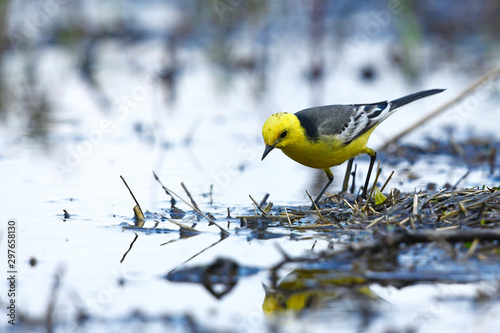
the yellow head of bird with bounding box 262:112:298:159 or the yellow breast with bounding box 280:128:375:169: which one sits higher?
the yellow head of bird with bounding box 262:112:298:159

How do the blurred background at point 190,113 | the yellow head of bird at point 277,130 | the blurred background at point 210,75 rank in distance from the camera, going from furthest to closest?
the blurred background at point 210,75 → the yellow head of bird at point 277,130 → the blurred background at point 190,113

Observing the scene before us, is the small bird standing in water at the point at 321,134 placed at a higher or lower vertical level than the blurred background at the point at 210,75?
lower

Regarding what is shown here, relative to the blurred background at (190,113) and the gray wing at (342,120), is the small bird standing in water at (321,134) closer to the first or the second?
the gray wing at (342,120)

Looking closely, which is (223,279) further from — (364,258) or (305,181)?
(305,181)

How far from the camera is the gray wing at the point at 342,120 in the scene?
745 centimetres

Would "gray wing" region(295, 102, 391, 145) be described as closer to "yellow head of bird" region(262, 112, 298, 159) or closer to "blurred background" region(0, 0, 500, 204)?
"yellow head of bird" region(262, 112, 298, 159)

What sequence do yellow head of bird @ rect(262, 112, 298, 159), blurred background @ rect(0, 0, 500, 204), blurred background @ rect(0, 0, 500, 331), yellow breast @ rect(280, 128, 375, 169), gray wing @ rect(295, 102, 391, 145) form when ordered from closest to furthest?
1. blurred background @ rect(0, 0, 500, 331)
2. yellow head of bird @ rect(262, 112, 298, 159)
3. yellow breast @ rect(280, 128, 375, 169)
4. gray wing @ rect(295, 102, 391, 145)
5. blurred background @ rect(0, 0, 500, 204)

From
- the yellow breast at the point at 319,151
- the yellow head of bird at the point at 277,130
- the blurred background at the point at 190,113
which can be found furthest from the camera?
the yellow breast at the point at 319,151

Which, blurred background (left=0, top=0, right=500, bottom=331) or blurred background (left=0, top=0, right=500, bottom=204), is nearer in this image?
blurred background (left=0, top=0, right=500, bottom=331)

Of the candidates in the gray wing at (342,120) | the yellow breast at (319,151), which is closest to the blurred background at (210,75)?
the yellow breast at (319,151)

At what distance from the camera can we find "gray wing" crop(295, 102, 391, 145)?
745 centimetres

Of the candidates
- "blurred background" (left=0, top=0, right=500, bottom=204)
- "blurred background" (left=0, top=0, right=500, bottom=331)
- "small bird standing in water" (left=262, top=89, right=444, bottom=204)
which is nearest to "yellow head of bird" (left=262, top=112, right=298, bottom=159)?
"small bird standing in water" (left=262, top=89, right=444, bottom=204)

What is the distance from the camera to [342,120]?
7793 mm

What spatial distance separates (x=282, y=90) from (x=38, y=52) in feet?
23.1
